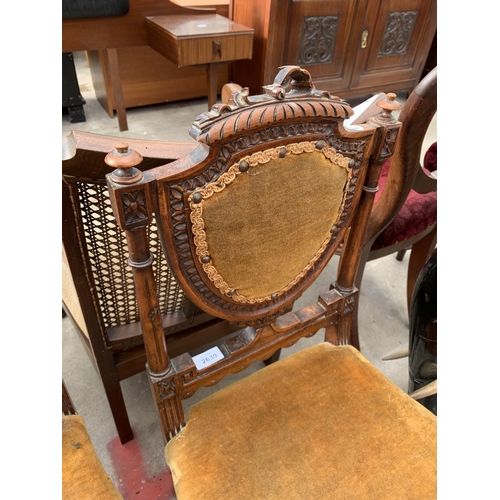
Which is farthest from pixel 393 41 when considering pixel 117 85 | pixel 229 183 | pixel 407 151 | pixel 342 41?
pixel 229 183

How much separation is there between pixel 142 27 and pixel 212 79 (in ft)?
1.83

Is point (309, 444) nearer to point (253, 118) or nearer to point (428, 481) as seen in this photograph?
point (428, 481)

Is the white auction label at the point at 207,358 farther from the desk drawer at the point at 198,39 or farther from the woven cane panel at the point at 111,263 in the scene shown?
the desk drawer at the point at 198,39

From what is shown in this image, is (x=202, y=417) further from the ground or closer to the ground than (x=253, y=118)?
closer to the ground

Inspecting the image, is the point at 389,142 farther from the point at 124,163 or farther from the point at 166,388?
the point at 166,388

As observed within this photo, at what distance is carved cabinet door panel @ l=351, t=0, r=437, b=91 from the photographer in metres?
2.83

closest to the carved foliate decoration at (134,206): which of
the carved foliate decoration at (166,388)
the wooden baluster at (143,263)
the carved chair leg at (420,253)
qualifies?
the wooden baluster at (143,263)

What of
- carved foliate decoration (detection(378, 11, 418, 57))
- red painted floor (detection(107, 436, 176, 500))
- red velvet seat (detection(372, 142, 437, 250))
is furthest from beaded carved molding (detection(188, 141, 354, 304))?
carved foliate decoration (detection(378, 11, 418, 57))

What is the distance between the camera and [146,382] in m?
1.38

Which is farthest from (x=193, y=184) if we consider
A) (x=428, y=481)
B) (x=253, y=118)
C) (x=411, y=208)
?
(x=411, y=208)

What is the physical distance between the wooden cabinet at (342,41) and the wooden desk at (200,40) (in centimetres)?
20

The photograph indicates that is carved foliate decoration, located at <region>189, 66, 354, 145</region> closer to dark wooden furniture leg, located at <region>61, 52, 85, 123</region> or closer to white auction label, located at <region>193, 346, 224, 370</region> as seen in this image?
white auction label, located at <region>193, 346, 224, 370</region>

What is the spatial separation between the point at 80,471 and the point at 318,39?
9.02 ft

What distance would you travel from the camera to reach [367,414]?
0.79 metres
